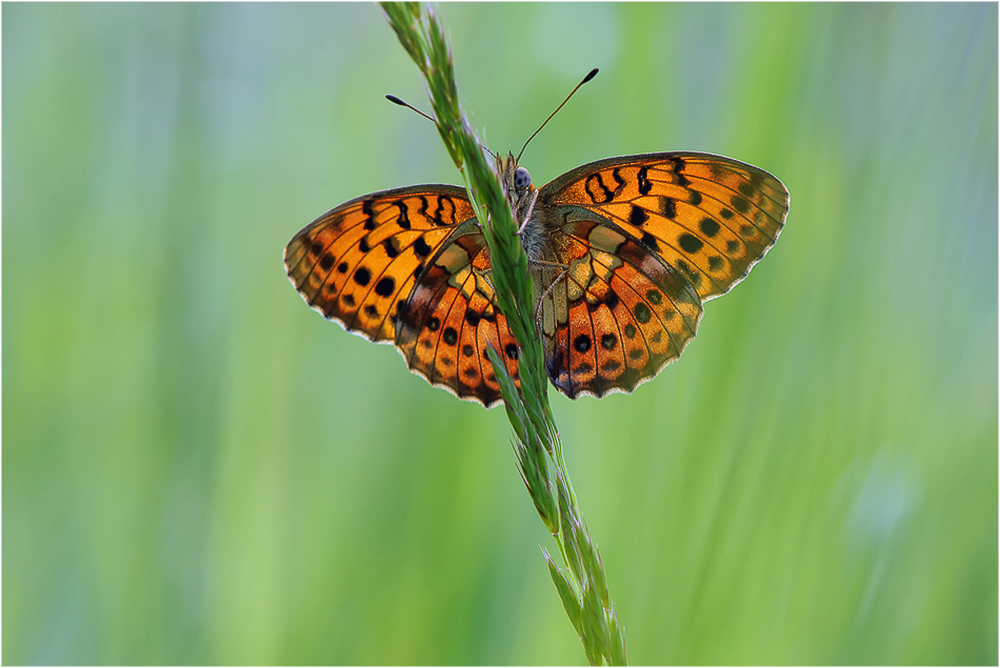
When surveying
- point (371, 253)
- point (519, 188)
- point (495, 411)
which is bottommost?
point (495, 411)

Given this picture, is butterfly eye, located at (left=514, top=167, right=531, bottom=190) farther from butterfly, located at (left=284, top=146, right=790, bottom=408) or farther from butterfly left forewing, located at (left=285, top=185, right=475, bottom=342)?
butterfly left forewing, located at (left=285, top=185, right=475, bottom=342)

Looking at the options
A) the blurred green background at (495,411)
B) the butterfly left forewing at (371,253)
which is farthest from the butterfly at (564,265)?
the blurred green background at (495,411)

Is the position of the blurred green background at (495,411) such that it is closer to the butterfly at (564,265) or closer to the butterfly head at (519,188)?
the butterfly at (564,265)

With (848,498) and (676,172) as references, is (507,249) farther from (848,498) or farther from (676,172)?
(848,498)

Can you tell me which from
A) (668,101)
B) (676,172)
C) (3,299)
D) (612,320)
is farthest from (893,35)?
(3,299)

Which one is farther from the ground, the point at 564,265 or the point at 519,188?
the point at 519,188

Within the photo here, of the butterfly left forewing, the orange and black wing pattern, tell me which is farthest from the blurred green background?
the butterfly left forewing

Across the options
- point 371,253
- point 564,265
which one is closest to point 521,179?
point 564,265

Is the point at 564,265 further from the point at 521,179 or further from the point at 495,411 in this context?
the point at 495,411
